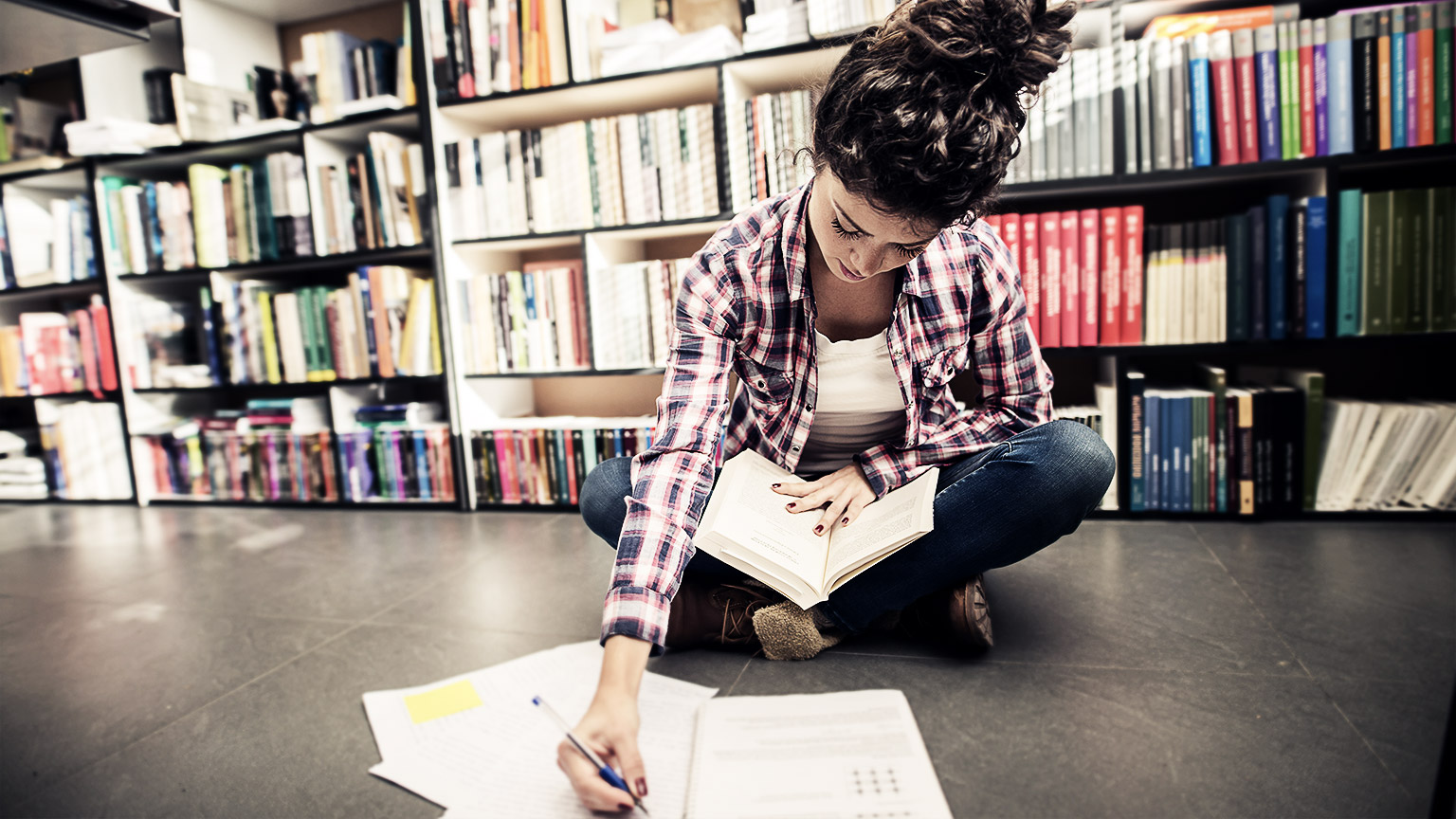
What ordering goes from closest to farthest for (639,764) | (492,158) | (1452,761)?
(1452,761), (639,764), (492,158)

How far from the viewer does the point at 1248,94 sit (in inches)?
59.6

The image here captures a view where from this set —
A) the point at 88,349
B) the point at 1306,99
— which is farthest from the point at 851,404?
the point at 88,349

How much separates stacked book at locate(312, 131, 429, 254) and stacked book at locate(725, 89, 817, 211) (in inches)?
34.5

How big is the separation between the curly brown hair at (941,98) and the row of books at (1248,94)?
96 centimetres

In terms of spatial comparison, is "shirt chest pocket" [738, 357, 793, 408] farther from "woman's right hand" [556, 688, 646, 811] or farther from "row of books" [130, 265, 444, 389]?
"row of books" [130, 265, 444, 389]

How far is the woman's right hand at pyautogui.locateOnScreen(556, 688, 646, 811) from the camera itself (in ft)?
1.99

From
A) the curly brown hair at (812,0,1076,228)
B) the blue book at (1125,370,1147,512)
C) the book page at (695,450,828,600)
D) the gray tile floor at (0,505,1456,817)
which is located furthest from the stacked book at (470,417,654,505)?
the curly brown hair at (812,0,1076,228)

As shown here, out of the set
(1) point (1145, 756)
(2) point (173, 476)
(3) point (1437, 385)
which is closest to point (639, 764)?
(1) point (1145, 756)

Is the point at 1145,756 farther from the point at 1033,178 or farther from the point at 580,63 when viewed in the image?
the point at 580,63

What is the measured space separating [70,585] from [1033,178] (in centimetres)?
232

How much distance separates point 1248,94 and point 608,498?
1.52m

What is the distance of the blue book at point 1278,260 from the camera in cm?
152

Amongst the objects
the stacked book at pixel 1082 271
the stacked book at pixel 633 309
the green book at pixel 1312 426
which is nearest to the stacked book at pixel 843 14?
the stacked book at pixel 1082 271

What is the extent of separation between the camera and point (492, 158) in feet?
6.54
